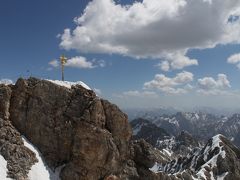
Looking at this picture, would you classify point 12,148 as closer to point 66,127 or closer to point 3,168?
point 3,168

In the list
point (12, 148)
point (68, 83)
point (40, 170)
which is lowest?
point (40, 170)

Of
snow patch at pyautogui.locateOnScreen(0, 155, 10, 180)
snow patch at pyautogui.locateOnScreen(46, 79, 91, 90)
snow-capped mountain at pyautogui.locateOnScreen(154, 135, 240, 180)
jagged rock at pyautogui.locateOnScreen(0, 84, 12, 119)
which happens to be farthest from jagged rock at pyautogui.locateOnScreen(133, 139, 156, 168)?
snow-capped mountain at pyautogui.locateOnScreen(154, 135, 240, 180)

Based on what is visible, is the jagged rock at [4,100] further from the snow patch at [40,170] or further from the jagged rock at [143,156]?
the jagged rock at [143,156]

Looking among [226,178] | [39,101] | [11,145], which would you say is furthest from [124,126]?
[226,178]

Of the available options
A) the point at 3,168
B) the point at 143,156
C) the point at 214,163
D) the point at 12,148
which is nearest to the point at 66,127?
the point at 12,148

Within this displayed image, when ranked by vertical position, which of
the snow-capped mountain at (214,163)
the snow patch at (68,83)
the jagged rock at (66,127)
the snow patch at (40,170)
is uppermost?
the snow patch at (68,83)

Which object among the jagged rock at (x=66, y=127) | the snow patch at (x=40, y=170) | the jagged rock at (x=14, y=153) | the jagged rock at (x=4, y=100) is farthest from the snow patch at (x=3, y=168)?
the jagged rock at (x=4, y=100)

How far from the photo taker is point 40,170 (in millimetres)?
68188

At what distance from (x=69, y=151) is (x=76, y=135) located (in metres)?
3.49

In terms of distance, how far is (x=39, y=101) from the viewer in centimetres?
7412

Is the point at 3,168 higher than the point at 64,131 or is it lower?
lower

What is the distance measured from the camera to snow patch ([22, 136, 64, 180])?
66750 millimetres

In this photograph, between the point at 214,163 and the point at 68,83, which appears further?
the point at 214,163

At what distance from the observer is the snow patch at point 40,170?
66.8m
